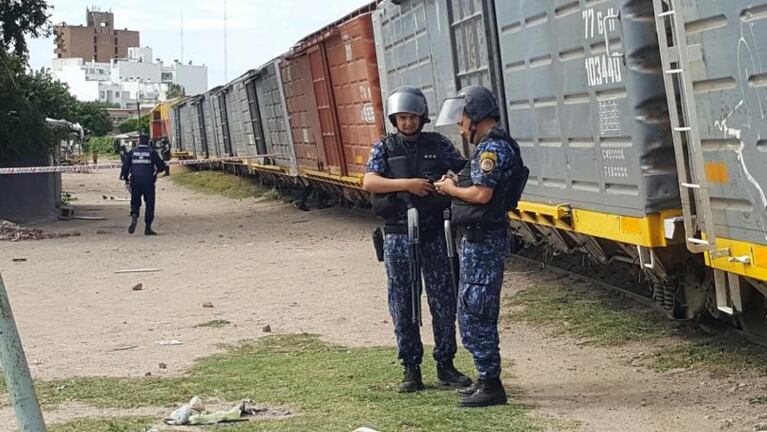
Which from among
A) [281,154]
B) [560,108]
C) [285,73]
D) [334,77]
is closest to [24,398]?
[560,108]

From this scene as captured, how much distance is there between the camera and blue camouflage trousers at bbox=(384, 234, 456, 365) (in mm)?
6723

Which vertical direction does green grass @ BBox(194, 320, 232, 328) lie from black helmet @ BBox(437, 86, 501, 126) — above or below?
below

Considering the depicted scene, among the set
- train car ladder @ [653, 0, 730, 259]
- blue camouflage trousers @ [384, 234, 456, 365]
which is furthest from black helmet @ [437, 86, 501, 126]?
train car ladder @ [653, 0, 730, 259]

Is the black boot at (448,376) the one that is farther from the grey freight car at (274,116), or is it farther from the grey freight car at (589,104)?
the grey freight car at (274,116)

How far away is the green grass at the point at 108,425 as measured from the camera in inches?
241

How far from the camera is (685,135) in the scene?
260 inches

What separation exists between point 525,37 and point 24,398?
562 cm

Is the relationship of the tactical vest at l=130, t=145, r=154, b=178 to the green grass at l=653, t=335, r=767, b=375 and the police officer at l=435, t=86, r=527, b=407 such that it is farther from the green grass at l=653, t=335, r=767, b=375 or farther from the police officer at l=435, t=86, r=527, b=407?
the police officer at l=435, t=86, r=527, b=407

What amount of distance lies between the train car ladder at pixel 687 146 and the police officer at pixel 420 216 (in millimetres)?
1253

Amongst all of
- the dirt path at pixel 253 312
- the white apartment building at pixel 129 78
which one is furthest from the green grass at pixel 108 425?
the white apartment building at pixel 129 78

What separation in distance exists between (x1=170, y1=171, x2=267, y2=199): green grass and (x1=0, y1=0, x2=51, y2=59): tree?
31.2ft

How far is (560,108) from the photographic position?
27.8 ft

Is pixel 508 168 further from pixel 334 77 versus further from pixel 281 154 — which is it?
pixel 281 154

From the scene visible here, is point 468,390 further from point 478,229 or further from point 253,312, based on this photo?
point 253,312
